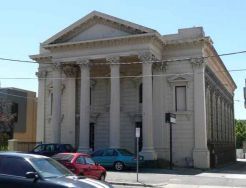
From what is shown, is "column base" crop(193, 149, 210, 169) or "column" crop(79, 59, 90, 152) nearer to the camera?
"column base" crop(193, 149, 210, 169)

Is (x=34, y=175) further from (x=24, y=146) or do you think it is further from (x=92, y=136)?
(x=24, y=146)

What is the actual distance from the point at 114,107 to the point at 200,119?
6.81m

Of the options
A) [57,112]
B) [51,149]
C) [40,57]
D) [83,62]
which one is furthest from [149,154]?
[40,57]

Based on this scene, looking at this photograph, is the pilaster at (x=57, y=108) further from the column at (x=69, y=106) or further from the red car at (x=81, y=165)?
the red car at (x=81, y=165)

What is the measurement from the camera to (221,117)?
47.9 metres

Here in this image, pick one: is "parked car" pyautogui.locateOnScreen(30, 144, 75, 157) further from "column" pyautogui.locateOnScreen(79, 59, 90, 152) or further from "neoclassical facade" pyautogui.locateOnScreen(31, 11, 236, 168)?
"neoclassical facade" pyautogui.locateOnScreen(31, 11, 236, 168)

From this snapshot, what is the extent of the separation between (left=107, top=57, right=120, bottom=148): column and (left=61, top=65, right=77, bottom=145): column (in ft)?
18.8

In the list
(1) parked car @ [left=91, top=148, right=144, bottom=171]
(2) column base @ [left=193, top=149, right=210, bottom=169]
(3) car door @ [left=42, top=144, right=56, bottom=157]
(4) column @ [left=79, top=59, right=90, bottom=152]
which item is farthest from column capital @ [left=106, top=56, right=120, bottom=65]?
(2) column base @ [left=193, top=149, right=210, bottom=169]

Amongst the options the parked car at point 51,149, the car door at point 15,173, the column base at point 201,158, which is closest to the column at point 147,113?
the column base at point 201,158

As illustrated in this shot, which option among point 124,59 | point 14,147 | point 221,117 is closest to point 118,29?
point 124,59

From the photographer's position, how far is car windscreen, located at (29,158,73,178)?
10.2 m

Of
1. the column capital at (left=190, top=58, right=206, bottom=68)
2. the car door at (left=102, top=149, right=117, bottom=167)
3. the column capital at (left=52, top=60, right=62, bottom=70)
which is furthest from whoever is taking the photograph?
the column capital at (left=52, top=60, right=62, bottom=70)

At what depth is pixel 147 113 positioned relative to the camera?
33656mm

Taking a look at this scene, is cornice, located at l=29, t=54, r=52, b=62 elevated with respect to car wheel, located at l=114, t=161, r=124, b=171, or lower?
elevated
